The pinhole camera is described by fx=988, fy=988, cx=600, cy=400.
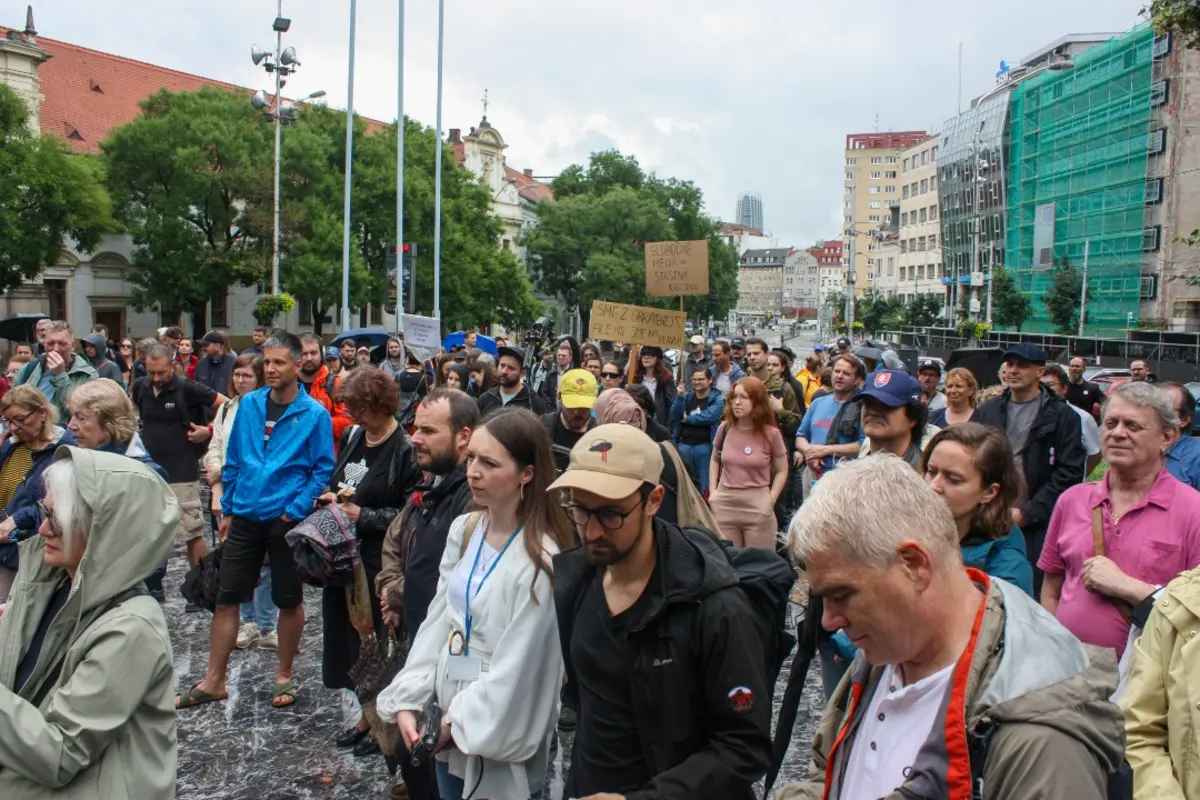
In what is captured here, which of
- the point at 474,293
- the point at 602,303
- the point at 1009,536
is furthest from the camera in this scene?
the point at 474,293

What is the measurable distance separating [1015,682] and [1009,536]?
6.12 ft

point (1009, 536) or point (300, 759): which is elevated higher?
point (1009, 536)

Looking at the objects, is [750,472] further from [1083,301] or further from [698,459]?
[1083,301]

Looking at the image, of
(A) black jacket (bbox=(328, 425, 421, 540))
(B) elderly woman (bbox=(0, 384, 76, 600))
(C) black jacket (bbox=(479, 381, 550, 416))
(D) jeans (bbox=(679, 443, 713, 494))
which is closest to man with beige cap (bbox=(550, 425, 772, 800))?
(A) black jacket (bbox=(328, 425, 421, 540))

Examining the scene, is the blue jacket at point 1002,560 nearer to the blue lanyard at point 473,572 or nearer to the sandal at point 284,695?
the blue lanyard at point 473,572

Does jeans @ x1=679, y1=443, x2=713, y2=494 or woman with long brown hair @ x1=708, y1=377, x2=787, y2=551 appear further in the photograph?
jeans @ x1=679, y1=443, x2=713, y2=494

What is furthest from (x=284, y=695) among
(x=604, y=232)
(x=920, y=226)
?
(x=920, y=226)

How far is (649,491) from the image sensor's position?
103 inches

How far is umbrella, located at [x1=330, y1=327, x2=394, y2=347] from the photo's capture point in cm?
1218

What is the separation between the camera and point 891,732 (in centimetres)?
188

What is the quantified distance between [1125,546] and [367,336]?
11622mm

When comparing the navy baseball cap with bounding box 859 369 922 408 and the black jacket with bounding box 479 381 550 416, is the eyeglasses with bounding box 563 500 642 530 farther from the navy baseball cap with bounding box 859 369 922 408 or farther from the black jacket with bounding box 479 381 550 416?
the black jacket with bounding box 479 381 550 416

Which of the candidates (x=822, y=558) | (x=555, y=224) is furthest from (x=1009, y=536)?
(x=555, y=224)

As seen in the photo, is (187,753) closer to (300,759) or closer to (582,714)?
(300,759)
